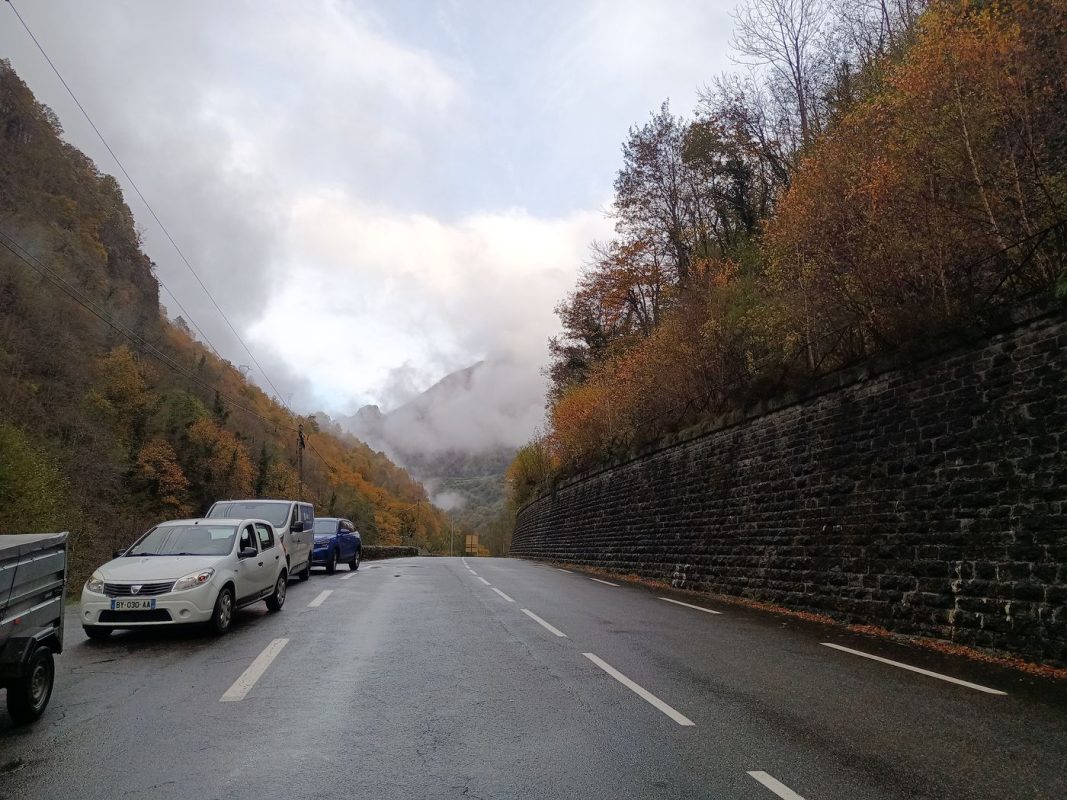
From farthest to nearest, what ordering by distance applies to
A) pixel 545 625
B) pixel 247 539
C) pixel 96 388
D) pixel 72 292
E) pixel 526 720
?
pixel 96 388 < pixel 72 292 < pixel 247 539 < pixel 545 625 < pixel 526 720

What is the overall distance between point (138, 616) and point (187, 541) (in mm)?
1763

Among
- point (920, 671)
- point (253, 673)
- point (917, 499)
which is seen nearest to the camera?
point (253, 673)

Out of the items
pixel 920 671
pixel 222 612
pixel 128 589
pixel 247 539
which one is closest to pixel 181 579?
pixel 128 589

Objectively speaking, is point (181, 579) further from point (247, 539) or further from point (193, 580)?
point (247, 539)

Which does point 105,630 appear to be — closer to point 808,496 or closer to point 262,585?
point 262,585

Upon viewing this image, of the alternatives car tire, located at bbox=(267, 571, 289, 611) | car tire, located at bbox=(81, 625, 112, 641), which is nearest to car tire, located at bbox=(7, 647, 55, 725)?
car tire, located at bbox=(81, 625, 112, 641)

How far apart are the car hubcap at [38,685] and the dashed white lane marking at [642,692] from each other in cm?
508

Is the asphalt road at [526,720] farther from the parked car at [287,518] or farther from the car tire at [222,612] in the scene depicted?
the parked car at [287,518]

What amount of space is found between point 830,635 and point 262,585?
9.08 metres

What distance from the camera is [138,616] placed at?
901 centimetres

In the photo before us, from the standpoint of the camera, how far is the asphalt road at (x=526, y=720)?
14.3 feet

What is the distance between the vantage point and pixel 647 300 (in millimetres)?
38906

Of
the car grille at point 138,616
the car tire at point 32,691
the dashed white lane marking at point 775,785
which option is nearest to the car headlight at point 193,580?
the car grille at point 138,616

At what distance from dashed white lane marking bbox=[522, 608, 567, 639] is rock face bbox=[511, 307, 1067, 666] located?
16.7ft
